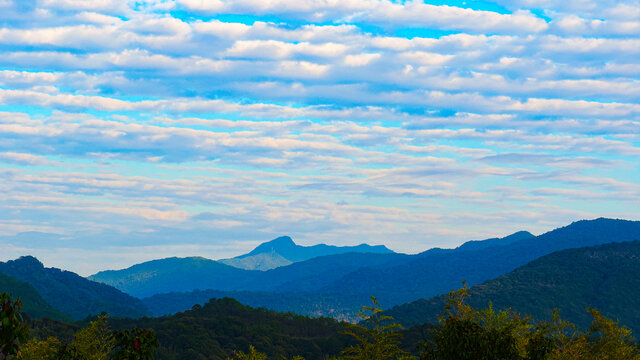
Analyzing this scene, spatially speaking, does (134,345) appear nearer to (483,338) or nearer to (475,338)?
(475,338)

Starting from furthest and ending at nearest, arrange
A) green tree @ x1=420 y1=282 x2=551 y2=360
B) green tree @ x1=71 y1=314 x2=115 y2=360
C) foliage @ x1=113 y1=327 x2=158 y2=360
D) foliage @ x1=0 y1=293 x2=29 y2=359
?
green tree @ x1=71 y1=314 x2=115 y2=360 < green tree @ x1=420 y1=282 x2=551 y2=360 < foliage @ x1=113 y1=327 x2=158 y2=360 < foliage @ x1=0 y1=293 x2=29 y2=359

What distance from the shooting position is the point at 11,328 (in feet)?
76.9

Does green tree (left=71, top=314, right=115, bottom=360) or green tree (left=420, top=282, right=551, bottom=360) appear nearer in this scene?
green tree (left=420, top=282, right=551, bottom=360)

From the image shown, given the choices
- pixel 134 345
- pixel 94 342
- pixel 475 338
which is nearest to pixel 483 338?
pixel 475 338

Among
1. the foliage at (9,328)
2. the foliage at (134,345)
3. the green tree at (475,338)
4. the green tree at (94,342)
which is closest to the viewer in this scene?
the foliage at (9,328)

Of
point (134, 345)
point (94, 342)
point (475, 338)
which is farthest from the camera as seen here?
point (94, 342)

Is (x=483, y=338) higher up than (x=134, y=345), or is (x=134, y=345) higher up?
(x=134, y=345)

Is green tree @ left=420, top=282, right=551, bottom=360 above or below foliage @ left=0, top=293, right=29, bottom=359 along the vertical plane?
below

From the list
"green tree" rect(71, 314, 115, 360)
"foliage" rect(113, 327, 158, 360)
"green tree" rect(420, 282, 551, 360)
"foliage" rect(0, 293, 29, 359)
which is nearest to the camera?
"foliage" rect(0, 293, 29, 359)

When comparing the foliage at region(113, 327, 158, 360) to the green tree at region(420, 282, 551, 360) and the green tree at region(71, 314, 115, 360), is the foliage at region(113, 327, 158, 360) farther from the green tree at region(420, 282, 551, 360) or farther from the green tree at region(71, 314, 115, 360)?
the green tree at region(71, 314, 115, 360)

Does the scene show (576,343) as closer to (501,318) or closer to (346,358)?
(501,318)

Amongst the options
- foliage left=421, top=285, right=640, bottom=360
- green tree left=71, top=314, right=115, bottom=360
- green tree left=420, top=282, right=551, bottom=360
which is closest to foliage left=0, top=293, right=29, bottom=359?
foliage left=421, top=285, right=640, bottom=360

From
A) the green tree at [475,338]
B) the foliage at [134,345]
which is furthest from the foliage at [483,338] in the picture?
the foliage at [134,345]

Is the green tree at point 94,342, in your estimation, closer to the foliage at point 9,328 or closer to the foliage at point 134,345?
the foliage at point 134,345
